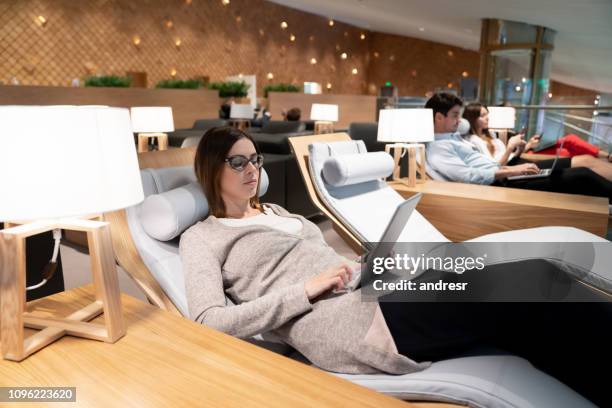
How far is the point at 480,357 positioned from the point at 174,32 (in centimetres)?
1089

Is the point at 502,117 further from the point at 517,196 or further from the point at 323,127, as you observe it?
the point at 323,127

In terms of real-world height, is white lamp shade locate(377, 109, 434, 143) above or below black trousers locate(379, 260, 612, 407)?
above

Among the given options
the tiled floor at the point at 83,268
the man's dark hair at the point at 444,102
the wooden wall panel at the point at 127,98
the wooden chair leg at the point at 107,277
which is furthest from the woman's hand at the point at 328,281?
the wooden wall panel at the point at 127,98

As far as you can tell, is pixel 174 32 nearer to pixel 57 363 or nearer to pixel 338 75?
pixel 338 75

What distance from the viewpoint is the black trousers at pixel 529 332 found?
101 cm

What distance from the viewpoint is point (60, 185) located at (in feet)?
2.74

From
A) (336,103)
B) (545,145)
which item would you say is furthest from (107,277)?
(336,103)

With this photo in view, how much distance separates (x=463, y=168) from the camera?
324 centimetres

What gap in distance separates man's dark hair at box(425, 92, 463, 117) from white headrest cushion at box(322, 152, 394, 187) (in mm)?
948

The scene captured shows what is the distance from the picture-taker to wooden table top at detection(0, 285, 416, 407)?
82 cm

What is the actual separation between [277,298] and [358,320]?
0.20 meters

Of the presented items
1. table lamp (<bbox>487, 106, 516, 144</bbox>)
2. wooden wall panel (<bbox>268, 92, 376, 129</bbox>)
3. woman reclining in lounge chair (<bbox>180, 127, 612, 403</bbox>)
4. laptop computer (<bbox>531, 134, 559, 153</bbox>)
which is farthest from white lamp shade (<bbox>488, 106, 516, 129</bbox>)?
wooden wall panel (<bbox>268, 92, 376, 129</bbox>)

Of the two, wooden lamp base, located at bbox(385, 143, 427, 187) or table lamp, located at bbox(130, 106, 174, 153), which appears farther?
table lamp, located at bbox(130, 106, 174, 153)

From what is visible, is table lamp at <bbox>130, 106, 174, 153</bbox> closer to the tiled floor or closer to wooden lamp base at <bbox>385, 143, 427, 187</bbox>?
the tiled floor
